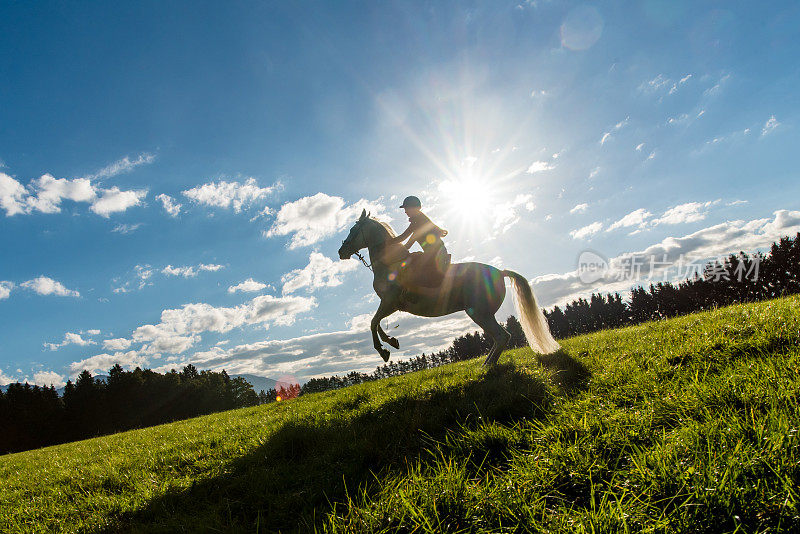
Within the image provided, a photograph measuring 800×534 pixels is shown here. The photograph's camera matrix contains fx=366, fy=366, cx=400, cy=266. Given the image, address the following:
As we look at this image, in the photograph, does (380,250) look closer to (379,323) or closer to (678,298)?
(379,323)

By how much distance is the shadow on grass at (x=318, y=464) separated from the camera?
126 inches

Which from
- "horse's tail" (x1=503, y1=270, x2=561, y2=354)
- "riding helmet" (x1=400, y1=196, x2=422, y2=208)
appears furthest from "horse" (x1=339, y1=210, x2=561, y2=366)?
"riding helmet" (x1=400, y1=196, x2=422, y2=208)

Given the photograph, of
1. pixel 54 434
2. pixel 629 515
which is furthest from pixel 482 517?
pixel 54 434

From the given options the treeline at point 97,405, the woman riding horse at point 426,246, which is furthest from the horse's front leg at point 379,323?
the treeline at point 97,405

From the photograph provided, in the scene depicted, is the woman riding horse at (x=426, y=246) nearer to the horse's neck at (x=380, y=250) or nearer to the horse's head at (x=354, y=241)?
the horse's neck at (x=380, y=250)

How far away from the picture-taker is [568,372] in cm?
535

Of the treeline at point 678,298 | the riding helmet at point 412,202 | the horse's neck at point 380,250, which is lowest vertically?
the treeline at point 678,298

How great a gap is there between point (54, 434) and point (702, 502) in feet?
253

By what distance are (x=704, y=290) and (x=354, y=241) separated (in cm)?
8717

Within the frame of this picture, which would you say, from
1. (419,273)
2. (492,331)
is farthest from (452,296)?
(492,331)

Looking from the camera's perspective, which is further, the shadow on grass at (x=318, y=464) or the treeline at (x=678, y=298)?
the treeline at (x=678, y=298)

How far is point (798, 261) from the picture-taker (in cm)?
5566

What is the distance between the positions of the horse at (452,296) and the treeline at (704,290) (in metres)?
15.8

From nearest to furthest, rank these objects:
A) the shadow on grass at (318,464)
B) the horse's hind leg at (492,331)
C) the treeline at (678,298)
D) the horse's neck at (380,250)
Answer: the shadow on grass at (318,464) → the horse's hind leg at (492,331) → the horse's neck at (380,250) → the treeline at (678,298)
